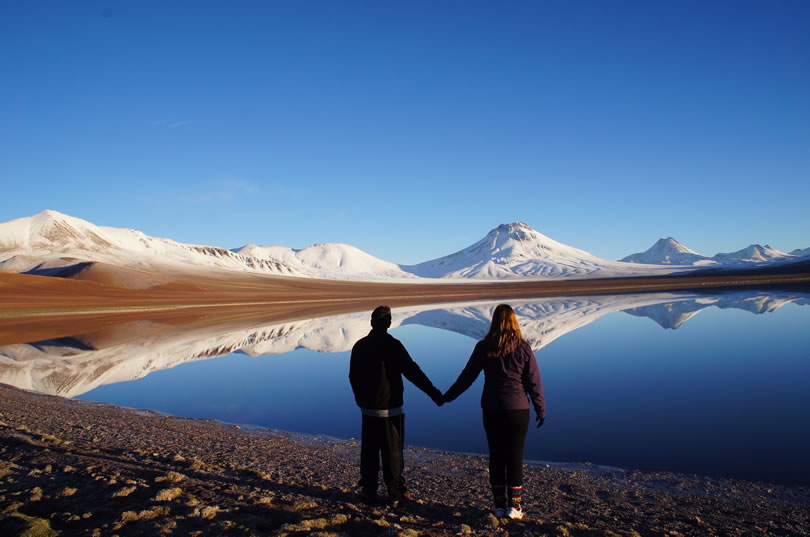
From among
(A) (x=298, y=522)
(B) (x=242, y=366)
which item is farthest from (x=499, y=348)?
(B) (x=242, y=366)

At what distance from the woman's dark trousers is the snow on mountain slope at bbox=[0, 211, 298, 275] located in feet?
338

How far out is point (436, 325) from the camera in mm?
26109

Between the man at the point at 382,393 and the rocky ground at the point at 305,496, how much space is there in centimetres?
29

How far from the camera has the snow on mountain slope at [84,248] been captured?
9956 cm

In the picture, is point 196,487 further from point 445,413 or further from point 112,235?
point 112,235

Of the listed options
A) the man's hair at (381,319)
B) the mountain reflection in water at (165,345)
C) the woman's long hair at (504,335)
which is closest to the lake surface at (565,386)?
the mountain reflection in water at (165,345)

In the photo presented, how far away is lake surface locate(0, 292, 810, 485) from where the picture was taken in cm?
691

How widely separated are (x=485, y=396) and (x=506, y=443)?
40 cm

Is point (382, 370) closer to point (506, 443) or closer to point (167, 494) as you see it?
point (506, 443)

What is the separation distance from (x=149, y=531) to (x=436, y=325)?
22.5 m

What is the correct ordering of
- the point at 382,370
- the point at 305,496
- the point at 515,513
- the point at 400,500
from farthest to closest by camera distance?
the point at 305,496
the point at 400,500
the point at 382,370
the point at 515,513

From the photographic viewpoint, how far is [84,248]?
115 metres

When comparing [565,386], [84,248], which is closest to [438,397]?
[565,386]

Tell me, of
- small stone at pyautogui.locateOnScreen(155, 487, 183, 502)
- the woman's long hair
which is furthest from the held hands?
small stone at pyautogui.locateOnScreen(155, 487, 183, 502)
